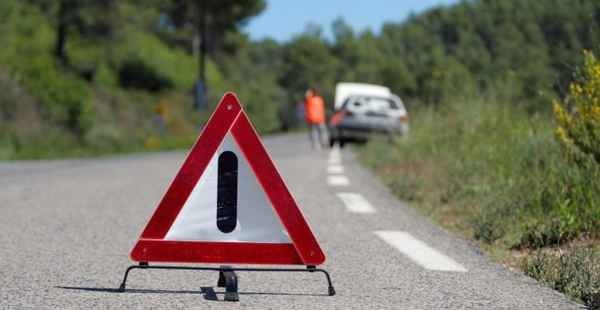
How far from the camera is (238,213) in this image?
19.9 ft

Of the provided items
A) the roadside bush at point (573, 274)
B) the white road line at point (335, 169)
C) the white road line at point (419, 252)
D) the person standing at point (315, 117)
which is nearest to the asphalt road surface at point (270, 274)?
the white road line at point (419, 252)

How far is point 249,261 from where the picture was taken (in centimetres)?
601

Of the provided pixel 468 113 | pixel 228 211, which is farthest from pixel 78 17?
pixel 228 211

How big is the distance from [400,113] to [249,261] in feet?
79.4

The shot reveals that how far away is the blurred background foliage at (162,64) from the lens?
14.5 metres

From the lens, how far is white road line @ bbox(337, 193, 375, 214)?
11.1 meters

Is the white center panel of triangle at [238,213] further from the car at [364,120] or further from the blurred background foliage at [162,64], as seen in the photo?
the car at [364,120]

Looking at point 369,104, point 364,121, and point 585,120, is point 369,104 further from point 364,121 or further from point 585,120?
point 585,120

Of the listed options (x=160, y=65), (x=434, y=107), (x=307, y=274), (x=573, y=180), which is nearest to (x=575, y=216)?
(x=573, y=180)

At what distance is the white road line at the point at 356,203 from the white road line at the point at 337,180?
69.3 inches

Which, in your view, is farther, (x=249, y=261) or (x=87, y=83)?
(x=87, y=83)

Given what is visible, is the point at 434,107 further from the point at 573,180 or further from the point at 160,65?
the point at 160,65

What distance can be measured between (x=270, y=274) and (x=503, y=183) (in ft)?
17.1

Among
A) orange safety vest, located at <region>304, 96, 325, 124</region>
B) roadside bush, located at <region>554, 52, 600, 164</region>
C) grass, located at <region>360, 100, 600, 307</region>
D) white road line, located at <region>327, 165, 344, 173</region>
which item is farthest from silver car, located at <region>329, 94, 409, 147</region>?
roadside bush, located at <region>554, 52, 600, 164</region>
